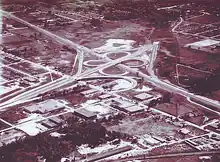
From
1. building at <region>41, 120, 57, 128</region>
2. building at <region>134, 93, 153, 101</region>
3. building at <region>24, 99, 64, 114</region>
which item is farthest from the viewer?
building at <region>134, 93, 153, 101</region>

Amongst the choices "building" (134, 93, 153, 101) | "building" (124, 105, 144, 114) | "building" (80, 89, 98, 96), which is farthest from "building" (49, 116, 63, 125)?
"building" (134, 93, 153, 101)

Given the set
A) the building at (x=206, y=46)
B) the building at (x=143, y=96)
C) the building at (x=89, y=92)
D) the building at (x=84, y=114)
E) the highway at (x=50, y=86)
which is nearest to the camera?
the building at (x=84, y=114)

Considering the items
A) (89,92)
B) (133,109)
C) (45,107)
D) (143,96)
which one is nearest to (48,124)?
(45,107)

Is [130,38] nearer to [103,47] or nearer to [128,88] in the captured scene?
[103,47]

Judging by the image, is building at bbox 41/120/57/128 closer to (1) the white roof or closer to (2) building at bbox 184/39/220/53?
→ (2) building at bbox 184/39/220/53

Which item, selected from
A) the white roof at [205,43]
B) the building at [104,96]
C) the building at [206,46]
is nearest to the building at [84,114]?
the building at [104,96]

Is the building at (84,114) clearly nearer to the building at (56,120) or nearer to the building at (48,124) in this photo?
the building at (56,120)

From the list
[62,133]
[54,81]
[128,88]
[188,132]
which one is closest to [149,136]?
[188,132]
